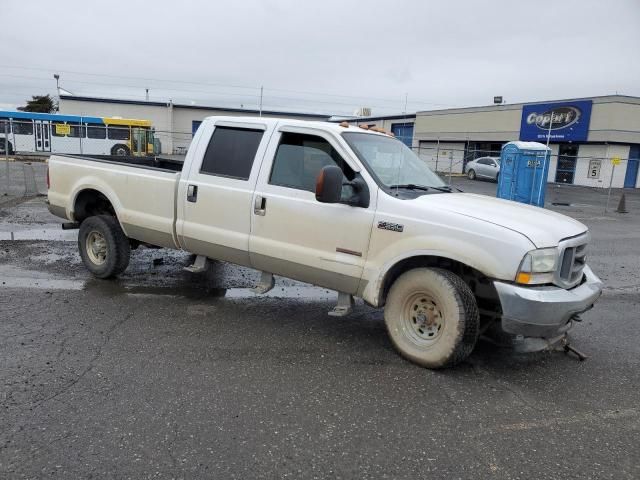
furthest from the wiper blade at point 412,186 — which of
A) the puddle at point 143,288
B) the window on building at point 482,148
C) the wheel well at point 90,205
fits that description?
the window on building at point 482,148

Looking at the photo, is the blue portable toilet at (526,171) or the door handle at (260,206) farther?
the blue portable toilet at (526,171)

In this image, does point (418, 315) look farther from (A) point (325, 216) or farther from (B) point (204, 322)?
(B) point (204, 322)

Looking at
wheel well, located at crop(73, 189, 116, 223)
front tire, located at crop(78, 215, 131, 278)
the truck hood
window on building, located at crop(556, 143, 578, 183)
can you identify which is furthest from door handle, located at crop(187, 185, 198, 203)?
window on building, located at crop(556, 143, 578, 183)

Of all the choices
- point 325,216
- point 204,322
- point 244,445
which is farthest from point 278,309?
point 244,445

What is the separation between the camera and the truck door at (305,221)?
4.56 meters

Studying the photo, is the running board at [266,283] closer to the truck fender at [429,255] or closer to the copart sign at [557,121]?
the truck fender at [429,255]

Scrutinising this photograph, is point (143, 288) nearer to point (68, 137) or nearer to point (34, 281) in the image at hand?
point (34, 281)

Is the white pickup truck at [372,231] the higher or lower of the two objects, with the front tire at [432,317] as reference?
higher

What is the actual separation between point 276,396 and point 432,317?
1461 mm

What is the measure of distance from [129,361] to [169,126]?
53.5 m

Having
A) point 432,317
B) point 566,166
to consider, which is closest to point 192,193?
point 432,317

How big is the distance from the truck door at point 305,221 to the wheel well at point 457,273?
10.9 inches

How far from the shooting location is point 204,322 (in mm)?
5238

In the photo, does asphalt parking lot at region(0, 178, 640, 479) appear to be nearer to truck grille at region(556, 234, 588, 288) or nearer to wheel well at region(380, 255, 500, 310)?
wheel well at region(380, 255, 500, 310)
